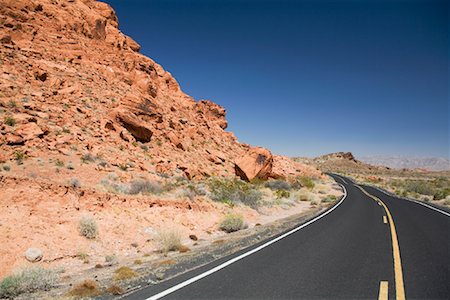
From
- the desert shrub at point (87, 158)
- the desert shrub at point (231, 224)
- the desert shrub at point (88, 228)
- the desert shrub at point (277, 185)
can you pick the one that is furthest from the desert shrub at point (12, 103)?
the desert shrub at point (277, 185)

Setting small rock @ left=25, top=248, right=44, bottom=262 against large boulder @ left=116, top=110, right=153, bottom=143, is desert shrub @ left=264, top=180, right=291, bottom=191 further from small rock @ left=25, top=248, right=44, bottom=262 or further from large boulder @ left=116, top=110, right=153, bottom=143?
small rock @ left=25, top=248, right=44, bottom=262

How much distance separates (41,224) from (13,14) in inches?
1222

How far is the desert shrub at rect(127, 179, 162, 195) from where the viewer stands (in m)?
17.5

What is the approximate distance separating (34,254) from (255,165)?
92.6 ft

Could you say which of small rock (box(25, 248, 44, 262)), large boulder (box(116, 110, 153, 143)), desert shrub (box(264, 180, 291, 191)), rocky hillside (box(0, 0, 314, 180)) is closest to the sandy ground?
small rock (box(25, 248, 44, 262))

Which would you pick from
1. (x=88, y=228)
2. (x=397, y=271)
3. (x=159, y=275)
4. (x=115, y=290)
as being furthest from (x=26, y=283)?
(x=397, y=271)

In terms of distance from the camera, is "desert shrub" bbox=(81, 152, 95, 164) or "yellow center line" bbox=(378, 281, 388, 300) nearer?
"yellow center line" bbox=(378, 281, 388, 300)

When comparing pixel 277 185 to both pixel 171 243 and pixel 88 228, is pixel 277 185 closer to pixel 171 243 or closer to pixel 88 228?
pixel 171 243

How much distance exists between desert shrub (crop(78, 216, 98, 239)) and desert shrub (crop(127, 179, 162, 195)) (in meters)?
4.98

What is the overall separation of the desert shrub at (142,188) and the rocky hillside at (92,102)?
3567 mm

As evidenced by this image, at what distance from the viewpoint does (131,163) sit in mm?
23391

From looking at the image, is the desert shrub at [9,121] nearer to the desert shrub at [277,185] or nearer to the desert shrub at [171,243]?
the desert shrub at [171,243]

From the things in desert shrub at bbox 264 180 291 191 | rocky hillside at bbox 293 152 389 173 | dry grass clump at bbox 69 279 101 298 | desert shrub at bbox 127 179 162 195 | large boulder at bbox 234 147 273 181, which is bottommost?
dry grass clump at bbox 69 279 101 298

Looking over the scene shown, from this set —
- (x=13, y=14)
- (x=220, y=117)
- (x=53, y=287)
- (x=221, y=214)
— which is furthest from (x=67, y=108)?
(x=220, y=117)
